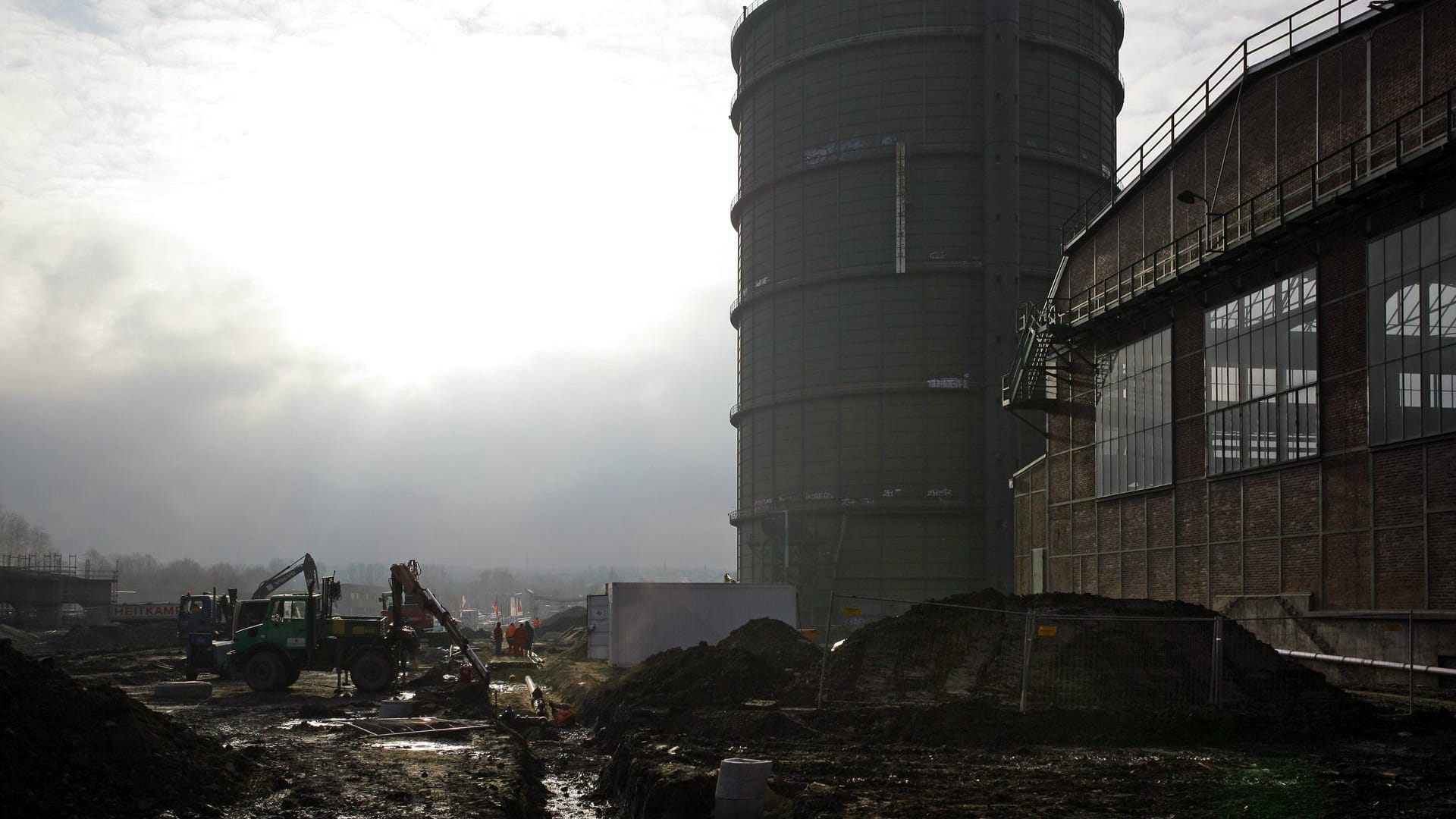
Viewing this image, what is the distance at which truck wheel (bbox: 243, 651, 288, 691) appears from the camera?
2956cm

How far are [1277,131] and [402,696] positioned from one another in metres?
25.1

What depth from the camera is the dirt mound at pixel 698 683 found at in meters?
23.2

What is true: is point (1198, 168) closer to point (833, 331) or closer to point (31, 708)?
point (833, 331)

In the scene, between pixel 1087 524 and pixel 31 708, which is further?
pixel 1087 524

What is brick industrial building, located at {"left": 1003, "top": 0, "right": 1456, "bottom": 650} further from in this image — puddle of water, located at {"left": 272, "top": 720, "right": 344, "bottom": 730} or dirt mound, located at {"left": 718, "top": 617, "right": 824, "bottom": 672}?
puddle of water, located at {"left": 272, "top": 720, "right": 344, "bottom": 730}

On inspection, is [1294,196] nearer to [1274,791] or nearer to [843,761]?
[1274,791]

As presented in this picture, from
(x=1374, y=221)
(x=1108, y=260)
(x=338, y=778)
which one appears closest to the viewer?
(x=338, y=778)

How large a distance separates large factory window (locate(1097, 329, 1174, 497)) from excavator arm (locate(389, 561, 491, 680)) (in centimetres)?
1939

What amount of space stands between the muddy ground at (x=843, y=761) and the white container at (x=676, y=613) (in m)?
10.3

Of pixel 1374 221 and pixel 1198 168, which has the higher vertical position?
pixel 1198 168

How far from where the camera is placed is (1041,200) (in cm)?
5569

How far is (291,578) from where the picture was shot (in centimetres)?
3472

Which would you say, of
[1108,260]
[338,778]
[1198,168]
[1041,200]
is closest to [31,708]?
[338,778]

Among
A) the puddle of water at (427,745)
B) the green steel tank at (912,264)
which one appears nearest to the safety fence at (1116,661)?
the puddle of water at (427,745)
